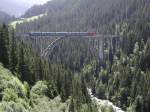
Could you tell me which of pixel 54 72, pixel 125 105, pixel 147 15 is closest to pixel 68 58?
pixel 147 15

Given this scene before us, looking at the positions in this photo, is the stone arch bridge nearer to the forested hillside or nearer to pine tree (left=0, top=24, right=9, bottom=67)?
the forested hillside

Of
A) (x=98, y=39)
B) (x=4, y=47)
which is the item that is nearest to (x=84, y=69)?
(x=98, y=39)

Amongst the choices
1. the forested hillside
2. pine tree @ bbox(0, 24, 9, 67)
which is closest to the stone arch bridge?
the forested hillside

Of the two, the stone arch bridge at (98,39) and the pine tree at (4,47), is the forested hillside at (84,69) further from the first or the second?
the stone arch bridge at (98,39)

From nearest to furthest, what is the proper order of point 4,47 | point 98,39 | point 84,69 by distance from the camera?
point 4,47, point 84,69, point 98,39

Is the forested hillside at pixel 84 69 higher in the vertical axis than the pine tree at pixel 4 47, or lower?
lower

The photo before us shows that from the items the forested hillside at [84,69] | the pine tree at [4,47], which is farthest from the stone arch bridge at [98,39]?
the pine tree at [4,47]

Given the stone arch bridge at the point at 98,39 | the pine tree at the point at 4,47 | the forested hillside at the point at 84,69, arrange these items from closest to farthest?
the forested hillside at the point at 84,69 < the pine tree at the point at 4,47 < the stone arch bridge at the point at 98,39

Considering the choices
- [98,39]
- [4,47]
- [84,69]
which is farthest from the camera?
[98,39]

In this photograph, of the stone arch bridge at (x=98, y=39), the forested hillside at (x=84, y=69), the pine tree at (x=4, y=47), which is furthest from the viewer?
the stone arch bridge at (x=98, y=39)

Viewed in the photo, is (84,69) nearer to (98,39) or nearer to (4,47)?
(98,39)

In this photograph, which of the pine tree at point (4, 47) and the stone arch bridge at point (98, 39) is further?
the stone arch bridge at point (98, 39)
